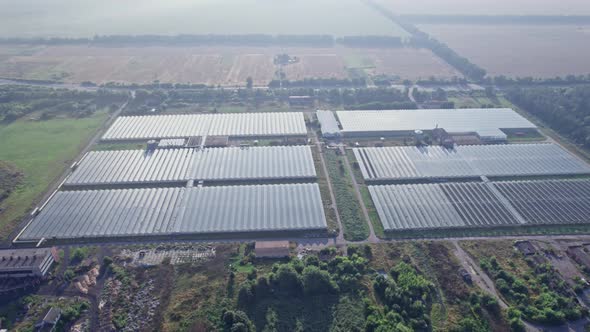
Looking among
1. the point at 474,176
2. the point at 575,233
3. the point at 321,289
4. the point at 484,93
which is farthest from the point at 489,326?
the point at 484,93

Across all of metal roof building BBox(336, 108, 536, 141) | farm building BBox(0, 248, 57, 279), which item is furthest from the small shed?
metal roof building BBox(336, 108, 536, 141)

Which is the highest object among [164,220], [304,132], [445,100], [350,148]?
[445,100]

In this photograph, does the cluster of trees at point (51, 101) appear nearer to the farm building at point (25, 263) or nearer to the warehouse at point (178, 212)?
the warehouse at point (178, 212)

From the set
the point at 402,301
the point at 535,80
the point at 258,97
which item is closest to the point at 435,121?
the point at 258,97

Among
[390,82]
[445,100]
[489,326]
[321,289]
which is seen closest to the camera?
[489,326]

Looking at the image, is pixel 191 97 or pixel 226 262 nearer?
pixel 226 262

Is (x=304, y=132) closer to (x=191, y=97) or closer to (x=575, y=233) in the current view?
(x=191, y=97)
